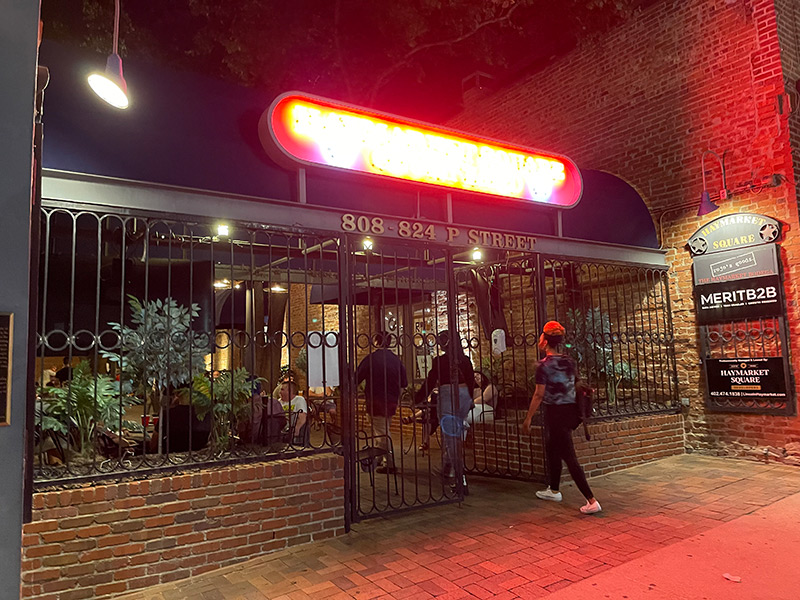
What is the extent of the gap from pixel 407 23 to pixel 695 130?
18.9 ft

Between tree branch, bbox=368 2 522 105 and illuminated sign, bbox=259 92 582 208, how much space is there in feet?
16.3

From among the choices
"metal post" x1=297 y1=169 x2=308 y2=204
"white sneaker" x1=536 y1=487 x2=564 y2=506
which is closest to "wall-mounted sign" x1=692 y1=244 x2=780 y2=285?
"white sneaker" x1=536 y1=487 x2=564 y2=506

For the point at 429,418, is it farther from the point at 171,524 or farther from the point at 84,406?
the point at 84,406

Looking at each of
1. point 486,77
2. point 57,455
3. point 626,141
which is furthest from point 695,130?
point 57,455

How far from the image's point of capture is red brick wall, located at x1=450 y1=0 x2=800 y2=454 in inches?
296

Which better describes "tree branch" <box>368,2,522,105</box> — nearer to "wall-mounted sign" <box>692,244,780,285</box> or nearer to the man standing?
"wall-mounted sign" <box>692,244,780,285</box>

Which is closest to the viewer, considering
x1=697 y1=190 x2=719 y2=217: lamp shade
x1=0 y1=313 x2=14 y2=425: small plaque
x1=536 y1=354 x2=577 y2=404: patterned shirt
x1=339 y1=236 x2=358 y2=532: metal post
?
x1=0 y1=313 x2=14 y2=425: small plaque

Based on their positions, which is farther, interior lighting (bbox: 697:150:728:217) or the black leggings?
interior lighting (bbox: 697:150:728:217)

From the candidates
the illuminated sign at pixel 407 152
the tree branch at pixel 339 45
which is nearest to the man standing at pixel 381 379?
the illuminated sign at pixel 407 152

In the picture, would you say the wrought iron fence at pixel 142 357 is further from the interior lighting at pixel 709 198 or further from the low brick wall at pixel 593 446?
the interior lighting at pixel 709 198

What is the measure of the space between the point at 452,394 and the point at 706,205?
4.86 meters

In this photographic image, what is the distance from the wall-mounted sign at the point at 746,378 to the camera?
739 cm

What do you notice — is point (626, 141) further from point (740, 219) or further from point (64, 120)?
point (64, 120)

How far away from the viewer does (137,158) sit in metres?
4.70
